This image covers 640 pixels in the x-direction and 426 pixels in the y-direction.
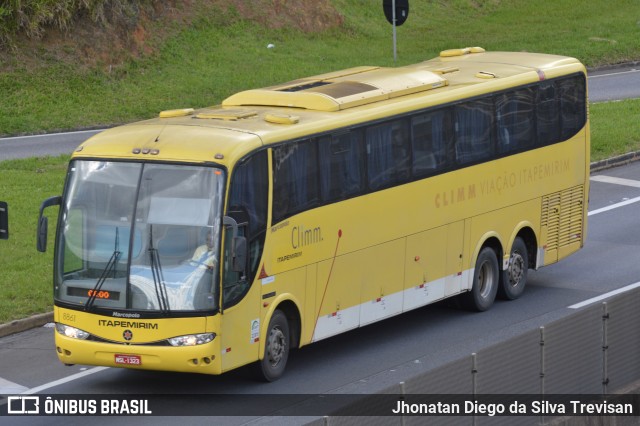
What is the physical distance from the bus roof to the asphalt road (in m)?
2.72

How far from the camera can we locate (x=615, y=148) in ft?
100

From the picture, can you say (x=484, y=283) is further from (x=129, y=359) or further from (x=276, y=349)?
(x=129, y=359)

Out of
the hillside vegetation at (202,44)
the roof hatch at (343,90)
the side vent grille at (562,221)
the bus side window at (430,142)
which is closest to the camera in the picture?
the roof hatch at (343,90)

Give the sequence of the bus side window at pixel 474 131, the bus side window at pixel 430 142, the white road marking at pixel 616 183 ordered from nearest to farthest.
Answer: the bus side window at pixel 430 142
the bus side window at pixel 474 131
the white road marking at pixel 616 183

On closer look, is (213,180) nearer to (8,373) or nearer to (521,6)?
(8,373)

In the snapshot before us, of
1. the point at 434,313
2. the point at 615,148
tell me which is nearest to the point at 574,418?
the point at 434,313

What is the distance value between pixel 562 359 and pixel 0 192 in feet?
47.7

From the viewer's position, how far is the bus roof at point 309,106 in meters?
15.2

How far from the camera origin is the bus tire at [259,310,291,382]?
15.6 metres

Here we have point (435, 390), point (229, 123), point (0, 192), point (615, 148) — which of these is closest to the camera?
point (435, 390)

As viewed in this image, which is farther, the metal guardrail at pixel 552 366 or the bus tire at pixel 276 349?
the bus tire at pixel 276 349

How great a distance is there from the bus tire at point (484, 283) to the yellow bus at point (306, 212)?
3cm

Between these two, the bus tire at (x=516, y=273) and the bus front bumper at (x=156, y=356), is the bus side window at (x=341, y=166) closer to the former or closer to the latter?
the bus front bumper at (x=156, y=356)

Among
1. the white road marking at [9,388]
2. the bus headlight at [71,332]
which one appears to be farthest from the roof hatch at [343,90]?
the white road marking at [9,388]
